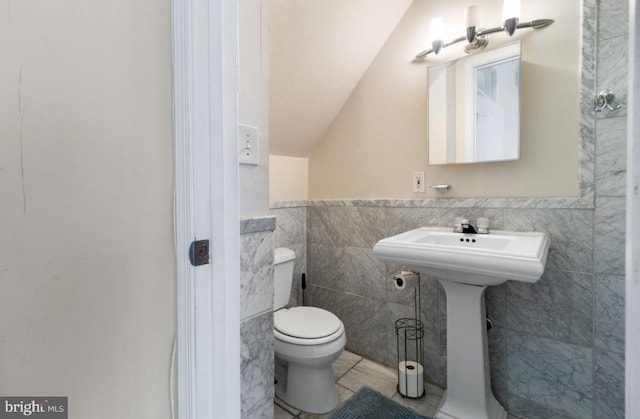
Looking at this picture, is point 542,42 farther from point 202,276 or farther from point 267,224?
point 202,276

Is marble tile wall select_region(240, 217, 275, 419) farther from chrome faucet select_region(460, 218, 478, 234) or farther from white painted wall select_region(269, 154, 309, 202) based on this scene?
white painted wall select_region(269, 154, 309, 202)

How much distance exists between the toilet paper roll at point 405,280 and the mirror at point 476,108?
0.66 metres

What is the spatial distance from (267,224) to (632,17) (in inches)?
35.9

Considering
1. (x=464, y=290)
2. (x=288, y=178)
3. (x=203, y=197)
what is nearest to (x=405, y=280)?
(x=464, y=290)

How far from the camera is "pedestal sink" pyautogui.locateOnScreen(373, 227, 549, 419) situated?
119cm

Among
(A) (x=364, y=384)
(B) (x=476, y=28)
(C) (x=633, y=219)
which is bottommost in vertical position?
(A) (x=364, y=384)

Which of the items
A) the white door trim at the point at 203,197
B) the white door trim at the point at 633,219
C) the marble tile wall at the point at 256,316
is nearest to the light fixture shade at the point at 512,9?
the white door trim at the point at 633,219

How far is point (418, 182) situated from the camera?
5.93 feet

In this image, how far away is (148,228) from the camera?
25.9 inches

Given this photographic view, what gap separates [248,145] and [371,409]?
4.81 feet

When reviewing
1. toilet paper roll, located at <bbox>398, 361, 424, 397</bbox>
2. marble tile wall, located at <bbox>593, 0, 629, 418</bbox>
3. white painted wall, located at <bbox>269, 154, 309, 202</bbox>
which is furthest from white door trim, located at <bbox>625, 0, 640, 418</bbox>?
white painted wall, located at <bbox>269, 154, 309, 202</bbox>

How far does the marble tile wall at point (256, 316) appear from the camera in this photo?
2.91 feet

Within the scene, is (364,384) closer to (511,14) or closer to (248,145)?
(248,145)

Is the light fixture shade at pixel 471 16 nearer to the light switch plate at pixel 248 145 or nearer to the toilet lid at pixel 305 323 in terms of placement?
the light switch plate at pixel 248 145
